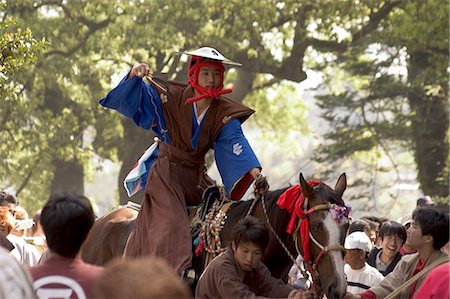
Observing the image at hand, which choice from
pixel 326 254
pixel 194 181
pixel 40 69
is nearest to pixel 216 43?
pixel 40 69

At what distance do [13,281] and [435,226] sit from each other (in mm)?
3191

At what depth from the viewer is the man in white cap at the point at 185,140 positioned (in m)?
9.32

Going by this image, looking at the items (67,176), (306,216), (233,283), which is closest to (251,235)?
(233,283)

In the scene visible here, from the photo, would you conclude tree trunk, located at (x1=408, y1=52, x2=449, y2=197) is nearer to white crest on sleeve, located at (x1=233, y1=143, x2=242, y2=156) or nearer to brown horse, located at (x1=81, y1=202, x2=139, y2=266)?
brown horse, located at (x1=81, y1=202, x2=139, y2=266)

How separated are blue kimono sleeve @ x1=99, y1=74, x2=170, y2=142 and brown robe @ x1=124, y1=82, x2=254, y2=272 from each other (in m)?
0.06

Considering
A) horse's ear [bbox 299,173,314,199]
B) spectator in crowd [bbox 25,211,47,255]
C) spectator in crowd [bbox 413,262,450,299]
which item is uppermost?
horse's ear [bbox 299,173,314,199]

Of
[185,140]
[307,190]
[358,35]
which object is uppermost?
[358,35]

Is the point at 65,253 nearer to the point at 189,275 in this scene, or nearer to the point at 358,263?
the point at 189,275

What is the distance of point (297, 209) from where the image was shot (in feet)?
27.7

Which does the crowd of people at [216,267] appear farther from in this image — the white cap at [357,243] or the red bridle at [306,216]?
the red bridle at [306,216]

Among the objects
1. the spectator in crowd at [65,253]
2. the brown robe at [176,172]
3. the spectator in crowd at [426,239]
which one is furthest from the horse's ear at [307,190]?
the spectator in crowd at [65,253]

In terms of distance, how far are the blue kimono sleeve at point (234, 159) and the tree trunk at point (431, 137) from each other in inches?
667

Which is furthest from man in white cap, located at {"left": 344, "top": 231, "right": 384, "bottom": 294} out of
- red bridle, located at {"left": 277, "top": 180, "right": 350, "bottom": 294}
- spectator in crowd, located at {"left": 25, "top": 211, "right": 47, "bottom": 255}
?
spectator in crowd, located at {"left": 25, "top": 211, "right": 47, "bottom": 255}

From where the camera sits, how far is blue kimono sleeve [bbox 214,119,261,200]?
933cm
